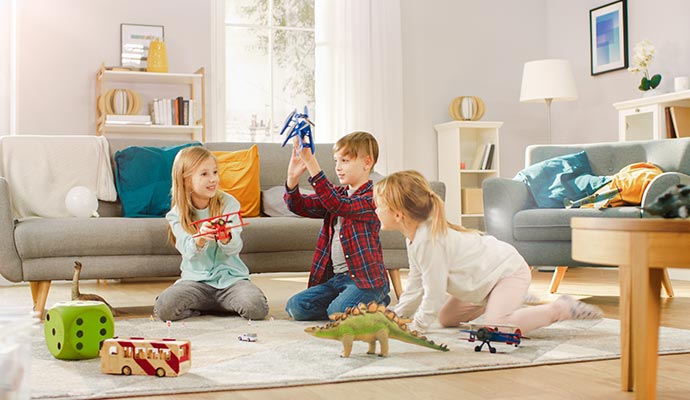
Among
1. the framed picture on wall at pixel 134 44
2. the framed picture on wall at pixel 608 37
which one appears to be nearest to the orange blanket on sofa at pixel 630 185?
the framed picture on wall at pixel 608 37

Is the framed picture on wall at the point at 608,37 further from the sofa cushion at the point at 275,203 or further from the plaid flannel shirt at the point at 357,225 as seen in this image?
the plaid flannel shirt at the point at 357,225

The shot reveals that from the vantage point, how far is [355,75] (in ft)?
20.4

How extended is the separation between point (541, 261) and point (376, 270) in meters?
1.26

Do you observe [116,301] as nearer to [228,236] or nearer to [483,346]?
[228,236]

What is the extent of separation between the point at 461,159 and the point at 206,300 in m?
Result: 3.74

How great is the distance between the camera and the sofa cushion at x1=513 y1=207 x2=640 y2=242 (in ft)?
12.4

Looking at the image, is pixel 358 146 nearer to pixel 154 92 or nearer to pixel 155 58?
pixel 155 58

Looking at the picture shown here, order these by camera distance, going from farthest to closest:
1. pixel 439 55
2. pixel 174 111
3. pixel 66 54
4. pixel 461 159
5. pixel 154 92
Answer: pixel 439 55, pixel 461 159, pixel 154 92, pixel 174 111, pixel 66 54

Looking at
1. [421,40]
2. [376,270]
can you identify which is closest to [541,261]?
[376,270]

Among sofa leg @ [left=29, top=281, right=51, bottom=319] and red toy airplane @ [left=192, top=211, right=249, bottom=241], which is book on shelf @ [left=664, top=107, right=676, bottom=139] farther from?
sofa leg @ [left=29, top=281, right=51, bottom=319]

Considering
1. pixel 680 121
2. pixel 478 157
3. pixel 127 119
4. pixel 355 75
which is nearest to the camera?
pixel 680 121

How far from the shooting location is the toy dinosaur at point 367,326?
2127 mm

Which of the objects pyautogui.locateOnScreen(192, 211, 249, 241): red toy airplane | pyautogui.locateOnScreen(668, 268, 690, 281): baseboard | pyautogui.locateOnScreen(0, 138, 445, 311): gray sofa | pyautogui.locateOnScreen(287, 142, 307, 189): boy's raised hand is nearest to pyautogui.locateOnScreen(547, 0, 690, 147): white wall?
pyautogui.locateOnScreen(668, 268, 690, 281): baseboard

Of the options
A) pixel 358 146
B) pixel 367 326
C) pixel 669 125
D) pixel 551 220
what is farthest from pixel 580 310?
pixel 669 125
